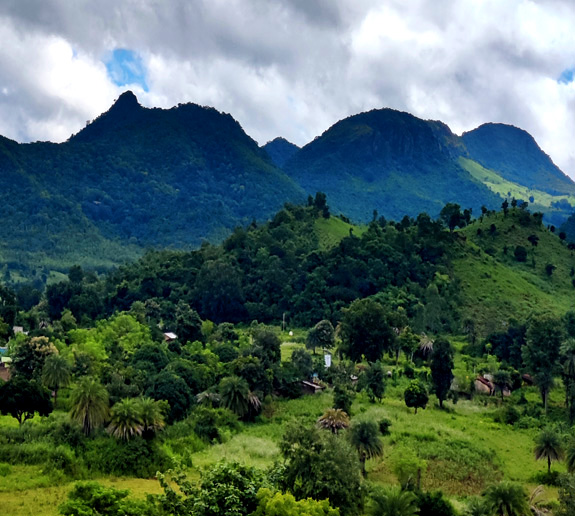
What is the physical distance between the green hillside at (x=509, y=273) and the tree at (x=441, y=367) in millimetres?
31605

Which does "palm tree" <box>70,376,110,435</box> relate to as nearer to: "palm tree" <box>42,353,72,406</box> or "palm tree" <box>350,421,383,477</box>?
"palm tree" <box>42,353,72,406</box>

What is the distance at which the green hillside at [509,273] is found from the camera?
9875cm

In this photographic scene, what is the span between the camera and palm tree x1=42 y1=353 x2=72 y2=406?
55.5 meters

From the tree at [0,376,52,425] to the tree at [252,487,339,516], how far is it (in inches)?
1096

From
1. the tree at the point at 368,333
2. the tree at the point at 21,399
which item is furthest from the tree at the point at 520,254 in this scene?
the tree at the point at 21,399

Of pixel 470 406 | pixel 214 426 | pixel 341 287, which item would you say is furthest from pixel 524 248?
pixel 214 426

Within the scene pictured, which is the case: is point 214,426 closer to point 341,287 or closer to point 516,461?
point 516,461

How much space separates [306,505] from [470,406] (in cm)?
4483

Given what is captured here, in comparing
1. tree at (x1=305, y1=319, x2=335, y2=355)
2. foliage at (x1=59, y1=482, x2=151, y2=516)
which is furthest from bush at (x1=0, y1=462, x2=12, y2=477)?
tree at (x1=305, y1=319, x2=335, y2=355)

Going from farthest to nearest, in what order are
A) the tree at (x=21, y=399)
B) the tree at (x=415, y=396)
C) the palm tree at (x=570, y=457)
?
the tree at (x=415, y=396) → the tree at (x=21, y=399) → the palm tree at (x=570, y=457)

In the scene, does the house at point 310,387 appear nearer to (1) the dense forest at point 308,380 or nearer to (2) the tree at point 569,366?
(1) the dense forest at point 308,380

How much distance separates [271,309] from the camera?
4178 inches

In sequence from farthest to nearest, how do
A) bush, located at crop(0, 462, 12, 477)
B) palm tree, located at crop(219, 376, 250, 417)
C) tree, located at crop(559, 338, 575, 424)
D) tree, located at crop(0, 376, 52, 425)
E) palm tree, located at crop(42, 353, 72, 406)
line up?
1. tree, located at crop(559, 338, 575, 424)
2. palm tree, located at crop(219, 376, 250, 417)
3. palm tree, located at crop(42, 353, 72, 406)
4. tree, located at crop(0, 376, 52, 425)
5. bush, located at crop(0, 462, 12, 477)

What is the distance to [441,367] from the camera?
6250 centimetres
